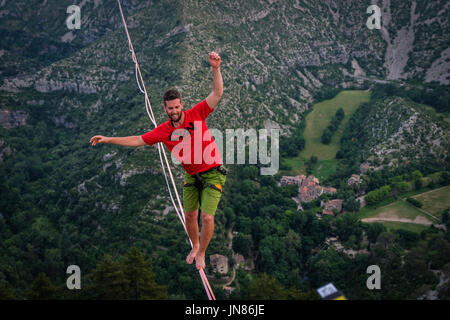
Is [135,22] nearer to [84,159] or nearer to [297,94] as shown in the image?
[84,159]

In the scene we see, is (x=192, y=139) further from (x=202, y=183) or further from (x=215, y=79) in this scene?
(x=215, y=79)

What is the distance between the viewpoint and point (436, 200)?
2271 inches

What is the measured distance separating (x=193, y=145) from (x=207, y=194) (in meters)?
0.98

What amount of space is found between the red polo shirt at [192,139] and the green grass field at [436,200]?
55.8 m

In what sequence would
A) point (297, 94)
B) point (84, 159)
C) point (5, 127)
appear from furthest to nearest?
point (297, 94) < point (5, 127) < point (84, 159)

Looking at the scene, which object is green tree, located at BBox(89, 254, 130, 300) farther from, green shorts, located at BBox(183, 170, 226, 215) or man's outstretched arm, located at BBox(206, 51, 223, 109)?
man's outstretched arm, located at BBox(206, 51, 223, 109)

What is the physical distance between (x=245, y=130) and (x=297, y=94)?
2424cm

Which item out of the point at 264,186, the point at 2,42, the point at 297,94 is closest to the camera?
the point at 264,186

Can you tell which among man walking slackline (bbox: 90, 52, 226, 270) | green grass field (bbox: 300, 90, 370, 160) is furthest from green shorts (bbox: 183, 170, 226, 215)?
green grass field (bbox: 300, 90, 370, 160)

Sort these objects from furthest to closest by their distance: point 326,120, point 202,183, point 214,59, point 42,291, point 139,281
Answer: point 326,120
point 139,281
point 42,291
point 202,183
point 214,59

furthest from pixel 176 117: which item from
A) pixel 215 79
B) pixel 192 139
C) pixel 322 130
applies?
pixel 322 130

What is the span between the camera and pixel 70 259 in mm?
44781

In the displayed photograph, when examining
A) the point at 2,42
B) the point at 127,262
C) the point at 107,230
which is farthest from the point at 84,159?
the point at 2,42

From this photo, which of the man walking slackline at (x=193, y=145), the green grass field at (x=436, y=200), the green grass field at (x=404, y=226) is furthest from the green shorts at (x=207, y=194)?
the green grass field at (x=436, y=200)
